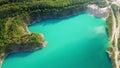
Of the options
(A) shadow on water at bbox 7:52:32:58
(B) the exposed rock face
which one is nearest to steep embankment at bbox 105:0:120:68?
(B) the exposed rock face

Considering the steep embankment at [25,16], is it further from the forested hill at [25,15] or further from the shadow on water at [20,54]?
the shadow on water at [20,54]

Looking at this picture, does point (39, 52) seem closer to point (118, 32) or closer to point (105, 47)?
point (105, 47)

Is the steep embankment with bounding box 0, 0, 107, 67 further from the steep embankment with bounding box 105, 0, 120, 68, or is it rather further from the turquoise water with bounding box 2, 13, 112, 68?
the steep embankment with bounding box 105, 0, 120, 68

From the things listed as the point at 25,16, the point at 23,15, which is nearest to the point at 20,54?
the point at 25,16

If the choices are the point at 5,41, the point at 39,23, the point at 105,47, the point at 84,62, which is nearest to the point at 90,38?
the point at 105,47

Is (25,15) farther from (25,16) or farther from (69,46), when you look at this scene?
(69,46)

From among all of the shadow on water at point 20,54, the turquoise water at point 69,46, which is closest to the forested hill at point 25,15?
the shadow on water at point 20,54
